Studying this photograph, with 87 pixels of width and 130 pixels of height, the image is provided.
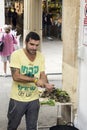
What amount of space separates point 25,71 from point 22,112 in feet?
1.78

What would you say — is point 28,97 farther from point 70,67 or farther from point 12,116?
point 70,67

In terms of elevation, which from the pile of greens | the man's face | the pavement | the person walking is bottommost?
the pavement

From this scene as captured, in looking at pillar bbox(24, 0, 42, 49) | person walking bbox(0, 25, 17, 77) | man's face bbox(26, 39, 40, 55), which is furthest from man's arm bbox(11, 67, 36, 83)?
pillar bbox(24, 0, 42, 49)

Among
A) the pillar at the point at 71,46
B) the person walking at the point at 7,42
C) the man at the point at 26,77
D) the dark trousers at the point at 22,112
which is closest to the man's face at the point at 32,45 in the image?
the man at the point at 26,77

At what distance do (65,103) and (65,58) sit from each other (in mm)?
827

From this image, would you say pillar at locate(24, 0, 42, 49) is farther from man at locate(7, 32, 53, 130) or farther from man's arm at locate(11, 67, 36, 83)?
man's arm at locate(11, 67, 36, 83)

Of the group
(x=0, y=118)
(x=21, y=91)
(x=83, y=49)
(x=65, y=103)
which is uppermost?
(x=83, y=49)

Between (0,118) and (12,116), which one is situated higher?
(12,116)

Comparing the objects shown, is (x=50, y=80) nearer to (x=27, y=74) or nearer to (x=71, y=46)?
(x=71, y=46)

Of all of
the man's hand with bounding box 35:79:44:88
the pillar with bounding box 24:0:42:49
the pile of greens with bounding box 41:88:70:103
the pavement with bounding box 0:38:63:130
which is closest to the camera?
the man's hand with bounding box 35:79:44:88

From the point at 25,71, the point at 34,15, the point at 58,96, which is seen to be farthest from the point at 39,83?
the point at 34,15

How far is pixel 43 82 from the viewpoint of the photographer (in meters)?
4.82

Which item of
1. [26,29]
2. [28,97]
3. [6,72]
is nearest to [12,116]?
[28,97]

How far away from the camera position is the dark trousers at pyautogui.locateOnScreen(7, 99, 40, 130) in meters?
5.02
